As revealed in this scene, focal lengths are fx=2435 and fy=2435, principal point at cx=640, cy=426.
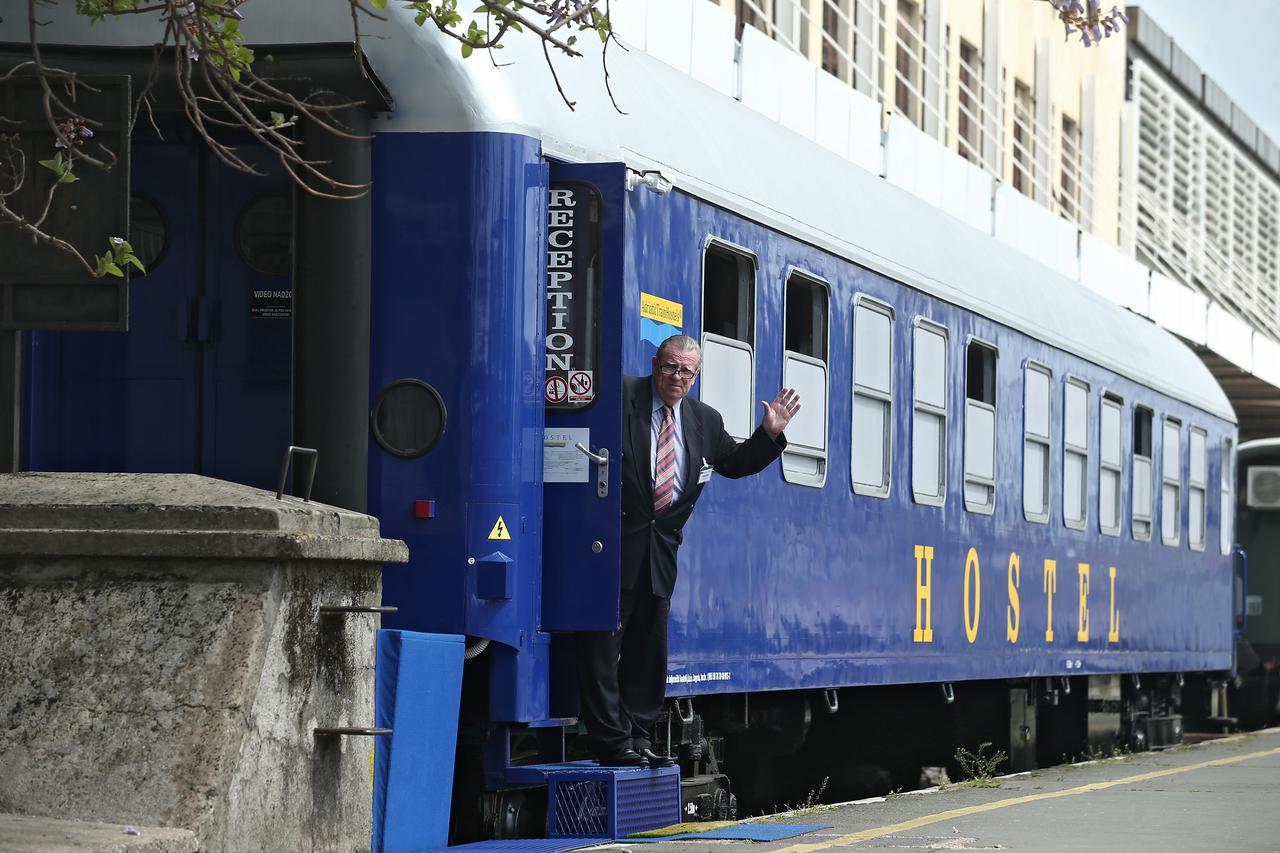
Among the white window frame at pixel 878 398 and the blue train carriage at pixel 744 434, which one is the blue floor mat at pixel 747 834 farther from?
the white window frame at pixel 878 398

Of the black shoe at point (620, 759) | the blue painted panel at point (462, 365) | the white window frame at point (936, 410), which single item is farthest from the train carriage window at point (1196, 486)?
the blue painted panel at point (462, 365)

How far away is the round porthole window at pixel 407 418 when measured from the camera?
9008 mm

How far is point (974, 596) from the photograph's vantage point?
1402cm

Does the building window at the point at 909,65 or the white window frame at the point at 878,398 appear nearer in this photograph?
the white window frame at the point at 878,398

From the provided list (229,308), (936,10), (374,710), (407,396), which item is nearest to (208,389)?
(229,308)

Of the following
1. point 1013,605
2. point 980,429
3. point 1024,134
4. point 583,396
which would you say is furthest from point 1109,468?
point 1024,134

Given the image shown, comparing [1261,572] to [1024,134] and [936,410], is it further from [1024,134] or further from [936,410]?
[936,410]

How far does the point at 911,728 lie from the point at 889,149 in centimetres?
353

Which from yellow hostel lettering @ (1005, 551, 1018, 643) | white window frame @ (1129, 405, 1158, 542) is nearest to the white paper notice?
yellow hostel lettering @ (1005, 551, 1018, 643)

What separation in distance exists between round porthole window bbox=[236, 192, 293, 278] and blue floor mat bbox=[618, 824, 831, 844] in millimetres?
2598

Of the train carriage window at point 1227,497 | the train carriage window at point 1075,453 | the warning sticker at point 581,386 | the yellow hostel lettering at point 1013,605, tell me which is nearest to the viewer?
the warning sticker at point 581,386

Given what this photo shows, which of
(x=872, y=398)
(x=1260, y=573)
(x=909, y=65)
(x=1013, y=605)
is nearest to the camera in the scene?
(x=872, y=398)

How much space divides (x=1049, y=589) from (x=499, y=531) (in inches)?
290

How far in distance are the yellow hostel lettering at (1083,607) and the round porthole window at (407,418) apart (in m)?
8.24
